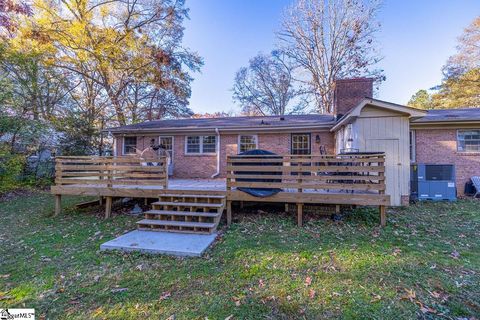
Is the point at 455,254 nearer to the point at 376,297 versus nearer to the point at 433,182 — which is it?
the point at 376,297

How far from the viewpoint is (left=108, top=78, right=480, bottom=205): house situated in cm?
687

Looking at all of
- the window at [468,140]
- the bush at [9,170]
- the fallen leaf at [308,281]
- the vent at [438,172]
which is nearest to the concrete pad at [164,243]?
the fallen leaf at [308,281]

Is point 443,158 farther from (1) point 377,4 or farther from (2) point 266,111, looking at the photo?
(2) point 266,111

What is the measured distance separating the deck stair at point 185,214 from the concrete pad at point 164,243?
0.17m

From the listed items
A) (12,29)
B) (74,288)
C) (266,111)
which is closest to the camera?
(74,288)

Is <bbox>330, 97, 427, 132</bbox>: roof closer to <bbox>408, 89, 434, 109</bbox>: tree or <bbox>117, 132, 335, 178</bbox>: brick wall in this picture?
<bbox>117, 132, 335, 178</bbox>: brick wall

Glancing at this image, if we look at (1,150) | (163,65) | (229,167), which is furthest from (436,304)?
(163,65)

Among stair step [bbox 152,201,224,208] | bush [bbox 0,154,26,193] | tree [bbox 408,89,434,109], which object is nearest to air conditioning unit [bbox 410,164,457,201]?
stair step [bbox 152,201,224,208]

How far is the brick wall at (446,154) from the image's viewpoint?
8523 mm

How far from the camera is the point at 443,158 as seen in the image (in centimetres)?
870

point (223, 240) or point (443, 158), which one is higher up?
point (443, 158)

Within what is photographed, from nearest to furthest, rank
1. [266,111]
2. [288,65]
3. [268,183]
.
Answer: [268,183]
[288,65]
[266,111]

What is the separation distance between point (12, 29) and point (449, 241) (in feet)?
44.8

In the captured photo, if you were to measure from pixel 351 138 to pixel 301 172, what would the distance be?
10.1ft
